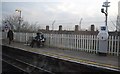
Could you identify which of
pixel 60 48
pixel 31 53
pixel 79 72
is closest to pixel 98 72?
pixel 79 72

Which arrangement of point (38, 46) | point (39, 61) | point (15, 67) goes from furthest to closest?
point (38, 46), point (39, 61), point (15, 67)

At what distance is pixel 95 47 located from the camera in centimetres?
1472

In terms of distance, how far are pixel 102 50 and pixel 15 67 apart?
221 inches

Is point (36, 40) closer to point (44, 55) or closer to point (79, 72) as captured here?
point (44, 55)

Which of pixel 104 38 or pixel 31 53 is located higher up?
pixel 104 38

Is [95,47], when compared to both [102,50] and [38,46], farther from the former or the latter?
[38,46]

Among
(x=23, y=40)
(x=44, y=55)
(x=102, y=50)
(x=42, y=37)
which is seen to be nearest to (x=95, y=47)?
(x=102, y=50)

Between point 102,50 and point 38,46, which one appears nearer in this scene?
point 102,50

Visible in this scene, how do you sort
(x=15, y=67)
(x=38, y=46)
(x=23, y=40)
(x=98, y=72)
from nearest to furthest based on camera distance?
(x=98, y=72), (x=15, y=67), (x=38, y=46), (x=23, y=40)

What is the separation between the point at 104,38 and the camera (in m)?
13.8

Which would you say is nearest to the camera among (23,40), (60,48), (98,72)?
(98,72)

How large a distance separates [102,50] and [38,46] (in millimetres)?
7663

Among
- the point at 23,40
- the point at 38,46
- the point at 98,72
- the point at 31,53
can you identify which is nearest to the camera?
the point at 98,72

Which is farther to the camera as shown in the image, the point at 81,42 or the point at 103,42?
the point at 81,42
